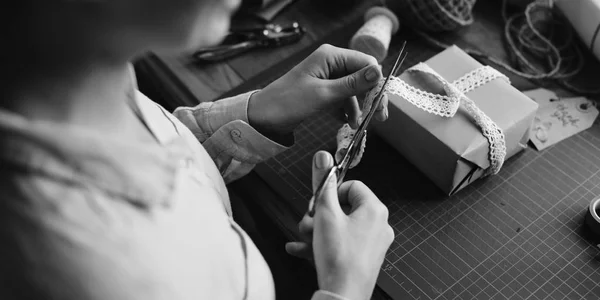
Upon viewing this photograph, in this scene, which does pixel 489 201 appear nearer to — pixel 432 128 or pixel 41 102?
pixel 432 128

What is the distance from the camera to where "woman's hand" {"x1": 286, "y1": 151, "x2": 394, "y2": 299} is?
2.09 feet

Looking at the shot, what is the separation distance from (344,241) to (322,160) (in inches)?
3.6

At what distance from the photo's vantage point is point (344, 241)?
65 cm

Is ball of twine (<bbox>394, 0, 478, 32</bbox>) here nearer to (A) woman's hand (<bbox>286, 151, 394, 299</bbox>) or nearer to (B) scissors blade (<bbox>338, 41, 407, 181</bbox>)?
(B) scissors blade (<bbox>338, 41, 407, 181</bbox>)

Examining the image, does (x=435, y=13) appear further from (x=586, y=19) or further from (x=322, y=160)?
(x=322, y=160)

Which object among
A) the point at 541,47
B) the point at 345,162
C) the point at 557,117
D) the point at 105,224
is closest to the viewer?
the point at 105,224

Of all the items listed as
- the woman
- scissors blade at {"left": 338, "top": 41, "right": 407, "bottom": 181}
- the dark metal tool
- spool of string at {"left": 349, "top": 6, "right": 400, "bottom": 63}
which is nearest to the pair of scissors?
scissors blade at {"left": 338, "top": 41, "right": 407, "bottom": 181}

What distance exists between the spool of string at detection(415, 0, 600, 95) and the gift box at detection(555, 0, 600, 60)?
0.03 m

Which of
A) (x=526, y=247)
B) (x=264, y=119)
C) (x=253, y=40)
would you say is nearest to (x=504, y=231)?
(x=526, y=247)

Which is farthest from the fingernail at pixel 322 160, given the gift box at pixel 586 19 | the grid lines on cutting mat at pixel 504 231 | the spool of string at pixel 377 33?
the gift box at pixel 586 19

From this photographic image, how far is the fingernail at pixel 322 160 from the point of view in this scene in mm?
676

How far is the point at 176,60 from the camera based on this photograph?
1.12m

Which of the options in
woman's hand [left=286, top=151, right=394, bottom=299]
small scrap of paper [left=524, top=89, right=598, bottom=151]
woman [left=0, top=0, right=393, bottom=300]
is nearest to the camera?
woman [left=0, top=0, right=393, bottom=300]

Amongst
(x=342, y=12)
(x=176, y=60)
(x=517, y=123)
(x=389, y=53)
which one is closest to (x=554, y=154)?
(x=517, y=123)
